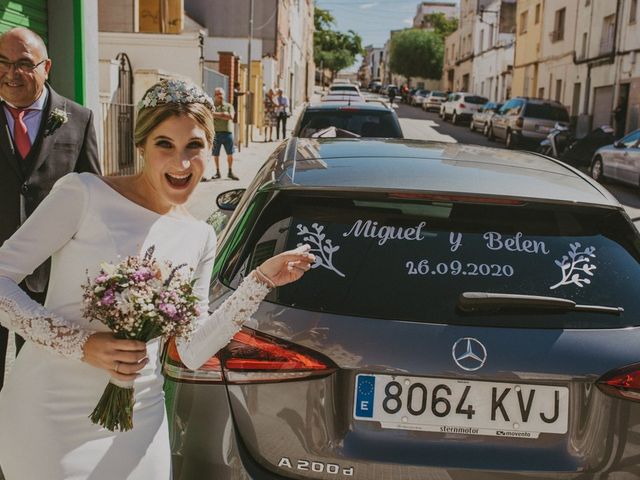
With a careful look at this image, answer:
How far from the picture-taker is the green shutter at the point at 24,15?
830cm

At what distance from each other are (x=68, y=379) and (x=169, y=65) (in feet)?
55.7

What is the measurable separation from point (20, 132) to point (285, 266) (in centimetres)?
200

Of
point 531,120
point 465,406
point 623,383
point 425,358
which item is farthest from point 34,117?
point 531,120

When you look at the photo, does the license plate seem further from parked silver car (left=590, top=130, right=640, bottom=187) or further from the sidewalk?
parked silver car (left=590, top=130, right=640, bottom=187)

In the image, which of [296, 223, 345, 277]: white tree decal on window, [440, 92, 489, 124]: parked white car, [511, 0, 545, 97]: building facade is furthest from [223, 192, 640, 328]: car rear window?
[511, 0, 545, 97]: building facade

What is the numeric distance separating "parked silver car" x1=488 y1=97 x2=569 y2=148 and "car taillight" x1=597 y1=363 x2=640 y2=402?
24424mm

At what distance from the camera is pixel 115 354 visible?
5.86 ft

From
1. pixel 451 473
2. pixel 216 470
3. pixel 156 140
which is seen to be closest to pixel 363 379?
pixel 451 473

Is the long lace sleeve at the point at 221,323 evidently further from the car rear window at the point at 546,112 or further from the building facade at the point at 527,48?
the building facade at the point at 527,48

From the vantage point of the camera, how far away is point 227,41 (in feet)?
109

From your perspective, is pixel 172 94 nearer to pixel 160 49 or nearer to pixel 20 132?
pixel 20 132

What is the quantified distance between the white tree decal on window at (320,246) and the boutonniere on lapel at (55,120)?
1.55 m

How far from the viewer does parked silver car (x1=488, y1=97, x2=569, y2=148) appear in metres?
25.7

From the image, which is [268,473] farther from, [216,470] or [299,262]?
[299,262]
